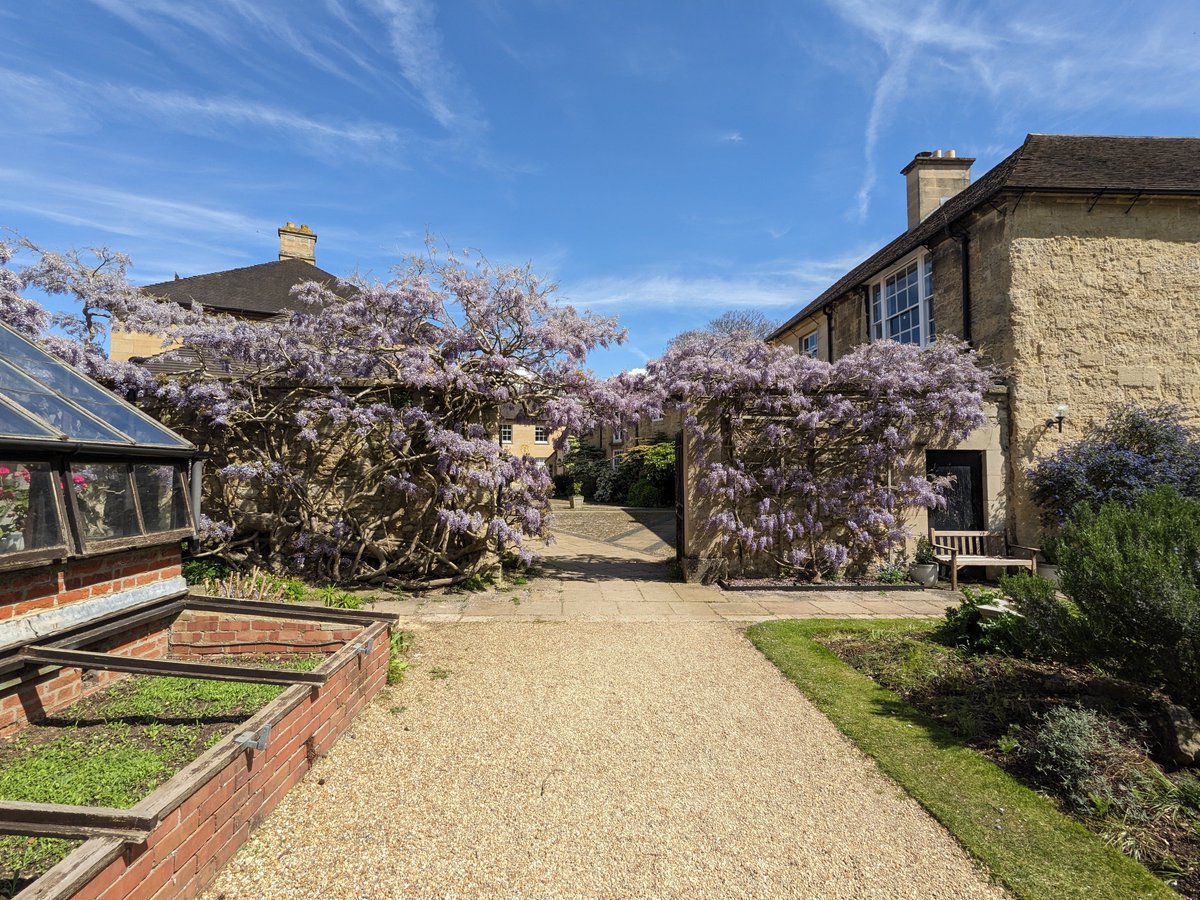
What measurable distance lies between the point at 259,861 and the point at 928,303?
45.9 ft

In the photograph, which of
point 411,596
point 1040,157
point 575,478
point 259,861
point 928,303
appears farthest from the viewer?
point 575,478

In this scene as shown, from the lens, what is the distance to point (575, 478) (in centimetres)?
2788

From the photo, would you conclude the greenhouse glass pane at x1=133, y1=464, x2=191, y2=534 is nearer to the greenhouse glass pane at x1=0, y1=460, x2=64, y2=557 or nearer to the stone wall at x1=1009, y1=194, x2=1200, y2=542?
the greenhouse glass pane at x1=0, y1=460, x2=64, y2=557

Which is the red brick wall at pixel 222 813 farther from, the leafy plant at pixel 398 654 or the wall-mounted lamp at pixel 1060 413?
the wall-mounted lamp at pixel 1060 413

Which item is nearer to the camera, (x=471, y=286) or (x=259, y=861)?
(x=259, y=861)

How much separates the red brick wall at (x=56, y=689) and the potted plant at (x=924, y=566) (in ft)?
32.9

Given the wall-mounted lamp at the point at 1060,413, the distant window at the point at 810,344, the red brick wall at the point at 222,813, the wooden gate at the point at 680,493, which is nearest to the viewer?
the red brick wall at the point at 222,813

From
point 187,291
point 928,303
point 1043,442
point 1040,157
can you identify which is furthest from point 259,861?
point 187,291

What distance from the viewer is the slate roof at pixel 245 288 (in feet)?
61.1

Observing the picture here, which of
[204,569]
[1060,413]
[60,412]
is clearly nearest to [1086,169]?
[1060,413]

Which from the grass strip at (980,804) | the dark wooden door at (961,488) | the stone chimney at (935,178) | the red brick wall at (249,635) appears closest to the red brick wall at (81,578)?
the red brick wall at (249,635)

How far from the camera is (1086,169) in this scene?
419 inches

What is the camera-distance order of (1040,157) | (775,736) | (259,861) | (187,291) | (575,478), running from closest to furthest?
(259,861) < (775,736) < (1040,157) < (187,291) < (575,478)

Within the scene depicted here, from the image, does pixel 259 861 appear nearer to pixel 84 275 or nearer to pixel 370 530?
pixel 370 530
